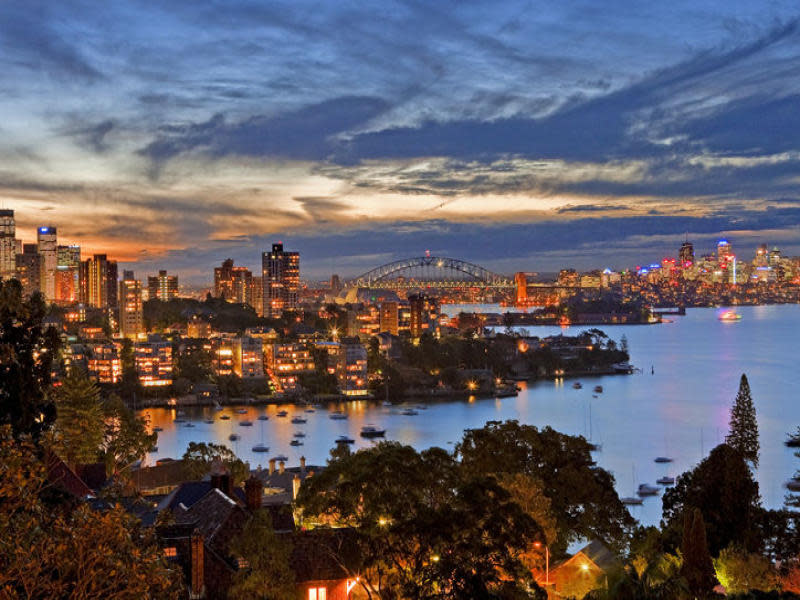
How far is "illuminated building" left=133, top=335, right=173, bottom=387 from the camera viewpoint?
35.7 m

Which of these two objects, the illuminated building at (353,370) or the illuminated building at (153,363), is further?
the illuminated building at (153,363)

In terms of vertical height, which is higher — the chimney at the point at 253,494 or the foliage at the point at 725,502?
the chimney at the point at 253,494

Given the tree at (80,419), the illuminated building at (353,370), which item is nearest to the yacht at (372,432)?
the illuminated building at (353,370)

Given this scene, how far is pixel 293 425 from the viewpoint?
90.0 ft

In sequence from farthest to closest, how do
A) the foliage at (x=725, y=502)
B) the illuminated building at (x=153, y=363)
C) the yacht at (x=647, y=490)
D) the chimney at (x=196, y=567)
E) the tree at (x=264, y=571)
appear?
the illuminated building at (x=153, y=363), the yacht at (x=647, y=490), the foliage at (x=725, y=502), the chimney at (x=196, y=567), the tree at (x=264, y=571)

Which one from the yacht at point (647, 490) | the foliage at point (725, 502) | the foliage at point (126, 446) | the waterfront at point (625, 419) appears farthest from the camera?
the waterfront at point (625, 419)

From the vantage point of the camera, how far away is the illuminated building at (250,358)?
127ft

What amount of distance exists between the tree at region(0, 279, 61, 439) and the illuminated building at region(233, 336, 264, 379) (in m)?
33.6

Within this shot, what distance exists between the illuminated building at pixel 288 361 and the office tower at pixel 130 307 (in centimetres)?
1611

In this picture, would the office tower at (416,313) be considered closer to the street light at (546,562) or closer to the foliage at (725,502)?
the foliage at (725,502)

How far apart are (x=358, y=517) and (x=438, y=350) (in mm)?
35862

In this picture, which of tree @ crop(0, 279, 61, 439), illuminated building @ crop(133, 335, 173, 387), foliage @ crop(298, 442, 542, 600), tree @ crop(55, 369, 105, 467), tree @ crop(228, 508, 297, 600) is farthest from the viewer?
illuminated building @ crop(133, 335, 173, 387)

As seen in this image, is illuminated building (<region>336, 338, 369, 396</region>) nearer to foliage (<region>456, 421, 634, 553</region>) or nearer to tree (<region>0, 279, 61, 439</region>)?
foliage (<region>456, 421, 634, 553</region>)

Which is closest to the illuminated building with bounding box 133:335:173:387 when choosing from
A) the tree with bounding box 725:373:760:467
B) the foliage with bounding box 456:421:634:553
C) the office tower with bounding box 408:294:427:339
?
the office tower with bounding box 408:294:427:339
